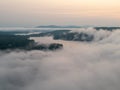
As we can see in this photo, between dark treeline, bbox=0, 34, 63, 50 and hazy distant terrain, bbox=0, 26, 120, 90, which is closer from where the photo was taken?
hazy distant terrain, bbox=0, 26, 120, 90

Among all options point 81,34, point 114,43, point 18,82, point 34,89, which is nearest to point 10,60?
point 18,82

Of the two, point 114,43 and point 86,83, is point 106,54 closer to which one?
point 114,43

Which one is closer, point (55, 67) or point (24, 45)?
point (55, 67)

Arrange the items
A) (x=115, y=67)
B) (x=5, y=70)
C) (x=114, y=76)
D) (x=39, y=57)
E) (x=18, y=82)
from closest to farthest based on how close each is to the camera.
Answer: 1. (x=18, y=82)
2. (x=114, y=76)
3. (x=5, y=70)
4. (x=115, y=67)
5. (x=39, y=57)

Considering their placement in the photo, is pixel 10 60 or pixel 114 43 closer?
pixel 10 60

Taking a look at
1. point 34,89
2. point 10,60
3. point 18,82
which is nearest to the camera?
point 34,89

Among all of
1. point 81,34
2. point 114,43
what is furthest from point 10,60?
point 81,34

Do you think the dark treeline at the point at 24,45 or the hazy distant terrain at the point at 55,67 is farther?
the dark treeline at the point at 24,45

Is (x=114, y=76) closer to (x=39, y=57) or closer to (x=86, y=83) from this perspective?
(x=86, y=83)

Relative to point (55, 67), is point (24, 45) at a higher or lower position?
higher
